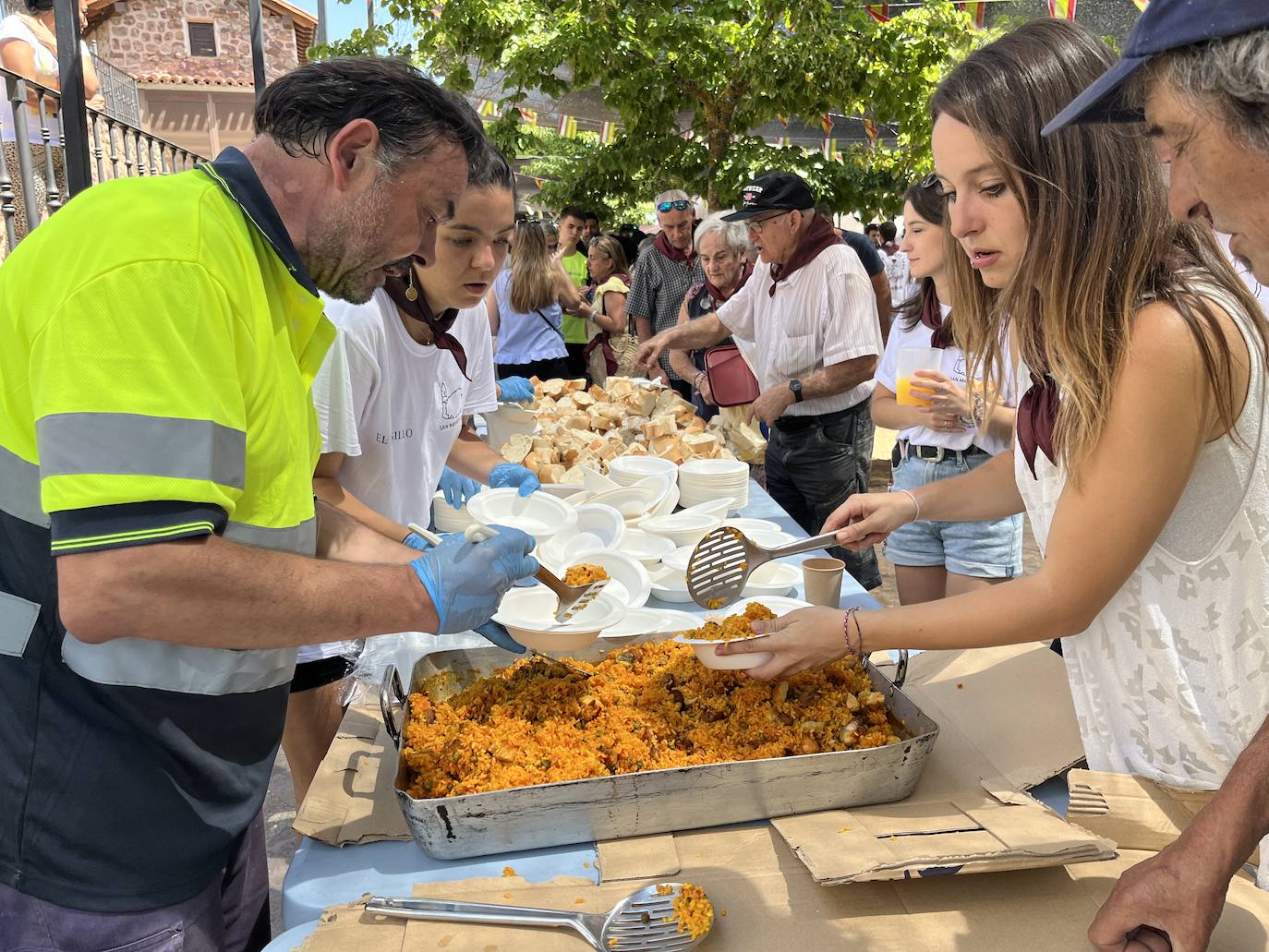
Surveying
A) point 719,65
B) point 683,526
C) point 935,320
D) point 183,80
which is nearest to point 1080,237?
point 683,526

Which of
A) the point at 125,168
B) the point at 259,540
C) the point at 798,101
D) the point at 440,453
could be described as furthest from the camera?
the point at 125,168

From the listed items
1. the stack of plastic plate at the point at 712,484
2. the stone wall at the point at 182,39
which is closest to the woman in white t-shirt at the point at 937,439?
the stack of plastic plate at the point at 712,484

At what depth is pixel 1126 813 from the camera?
124 centimetres

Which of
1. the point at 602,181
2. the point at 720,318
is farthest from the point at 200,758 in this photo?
the point at 602,181

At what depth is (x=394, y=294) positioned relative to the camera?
2176 millimetres

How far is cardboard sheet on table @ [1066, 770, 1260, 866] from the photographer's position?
48.8 inches

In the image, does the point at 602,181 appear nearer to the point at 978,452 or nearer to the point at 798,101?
the point at 798,101

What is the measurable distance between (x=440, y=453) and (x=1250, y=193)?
2.02 metres

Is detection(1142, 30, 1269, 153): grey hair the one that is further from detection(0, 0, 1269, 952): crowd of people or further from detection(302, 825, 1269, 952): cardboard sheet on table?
detection(302, 825, 1269, 952): cardboard sheet on table

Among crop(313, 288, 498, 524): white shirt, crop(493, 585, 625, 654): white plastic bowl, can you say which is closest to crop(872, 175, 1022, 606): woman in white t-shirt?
crop(493, 585, 625, 654): white plastic bowl

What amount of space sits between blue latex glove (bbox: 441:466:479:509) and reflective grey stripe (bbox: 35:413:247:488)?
5.78 feet

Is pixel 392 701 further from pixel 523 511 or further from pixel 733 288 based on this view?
pixel 733 288

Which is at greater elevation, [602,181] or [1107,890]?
[602,181]

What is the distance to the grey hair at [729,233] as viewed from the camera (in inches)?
205
